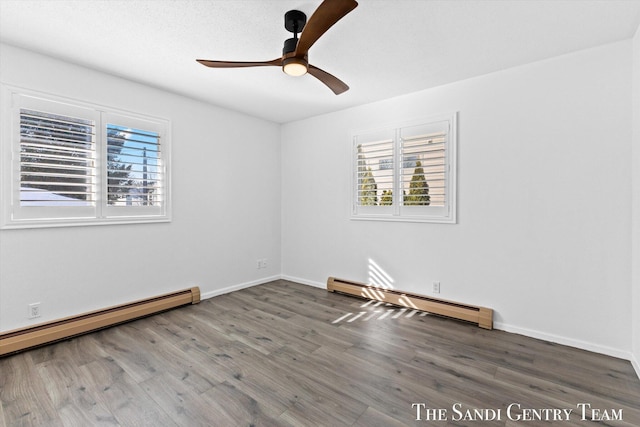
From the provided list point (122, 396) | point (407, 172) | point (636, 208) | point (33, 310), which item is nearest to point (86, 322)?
point (33, 310)

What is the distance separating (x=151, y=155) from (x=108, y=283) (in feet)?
5.00

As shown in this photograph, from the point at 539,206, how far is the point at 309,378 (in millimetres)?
2625

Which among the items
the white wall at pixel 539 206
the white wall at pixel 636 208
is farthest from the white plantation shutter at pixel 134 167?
the white wall at pixel 636 208

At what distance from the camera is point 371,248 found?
4051 millimetres

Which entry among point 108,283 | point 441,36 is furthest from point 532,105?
point 108,283

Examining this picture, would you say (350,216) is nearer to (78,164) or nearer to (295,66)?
(295,66)

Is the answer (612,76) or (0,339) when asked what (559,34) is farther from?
(0,339)

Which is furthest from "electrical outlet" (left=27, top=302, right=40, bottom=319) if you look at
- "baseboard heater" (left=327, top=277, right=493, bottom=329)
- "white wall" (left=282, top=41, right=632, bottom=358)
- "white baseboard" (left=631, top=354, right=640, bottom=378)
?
"white baseboard" (left=631, top=354, right=640, bottom=378)

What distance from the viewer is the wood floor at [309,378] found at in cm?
181

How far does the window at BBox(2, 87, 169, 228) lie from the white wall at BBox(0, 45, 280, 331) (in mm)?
123

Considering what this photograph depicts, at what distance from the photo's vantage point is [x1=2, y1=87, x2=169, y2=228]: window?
2617 millimetres

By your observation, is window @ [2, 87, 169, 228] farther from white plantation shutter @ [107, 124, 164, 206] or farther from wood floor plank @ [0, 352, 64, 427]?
wood floor plank @ [0, 352, 64, 427]

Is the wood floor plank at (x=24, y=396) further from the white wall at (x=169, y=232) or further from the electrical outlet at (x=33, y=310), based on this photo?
the white wall at (x=169, y=232)

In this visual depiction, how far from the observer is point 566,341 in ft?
8.85
